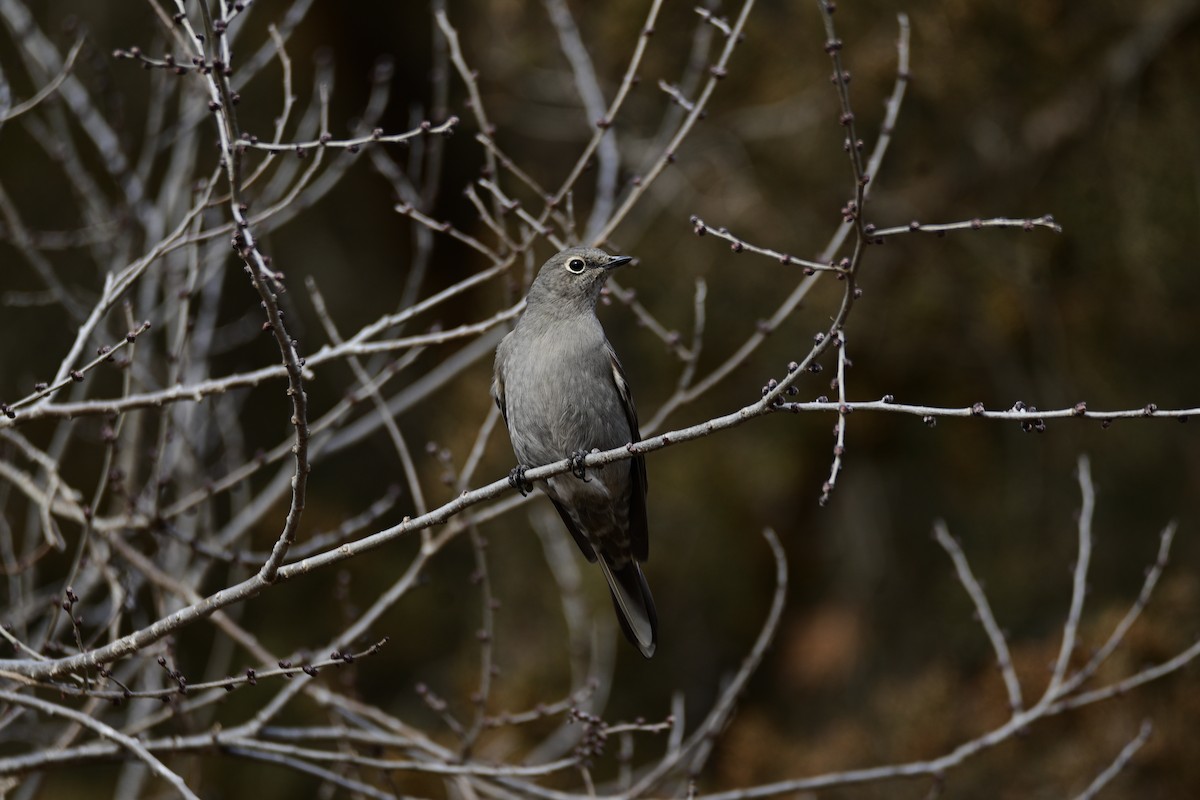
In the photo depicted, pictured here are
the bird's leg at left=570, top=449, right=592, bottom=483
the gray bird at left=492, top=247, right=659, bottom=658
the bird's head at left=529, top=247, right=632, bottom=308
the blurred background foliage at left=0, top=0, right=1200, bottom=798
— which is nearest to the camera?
the bird's leg at left=570, top=449, right=592, bottom=483

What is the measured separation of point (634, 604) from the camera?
16.0 feet

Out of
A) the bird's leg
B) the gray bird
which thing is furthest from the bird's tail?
the bird's leg

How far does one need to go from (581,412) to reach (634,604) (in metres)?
0.84

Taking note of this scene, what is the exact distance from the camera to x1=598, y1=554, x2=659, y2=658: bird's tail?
15.5ft

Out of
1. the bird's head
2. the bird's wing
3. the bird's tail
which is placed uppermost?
the bird's head

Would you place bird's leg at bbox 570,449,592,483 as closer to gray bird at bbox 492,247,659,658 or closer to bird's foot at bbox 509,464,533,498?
gray bird at bbox 492,247,659,658

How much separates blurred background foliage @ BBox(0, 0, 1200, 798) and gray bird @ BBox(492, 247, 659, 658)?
1685 millimetres

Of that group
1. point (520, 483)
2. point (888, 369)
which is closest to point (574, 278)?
point (520, 483)

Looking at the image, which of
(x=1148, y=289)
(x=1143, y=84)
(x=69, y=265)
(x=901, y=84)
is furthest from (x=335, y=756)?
(x=69, y=265)

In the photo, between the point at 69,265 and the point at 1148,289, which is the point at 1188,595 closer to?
the point at 1148,289

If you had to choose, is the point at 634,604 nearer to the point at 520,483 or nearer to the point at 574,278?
the point at 520,483

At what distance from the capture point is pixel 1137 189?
226 inches

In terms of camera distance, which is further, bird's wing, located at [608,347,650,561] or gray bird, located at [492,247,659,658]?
bird's wing, located at [608,347,650,561]

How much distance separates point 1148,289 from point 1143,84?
98cm
